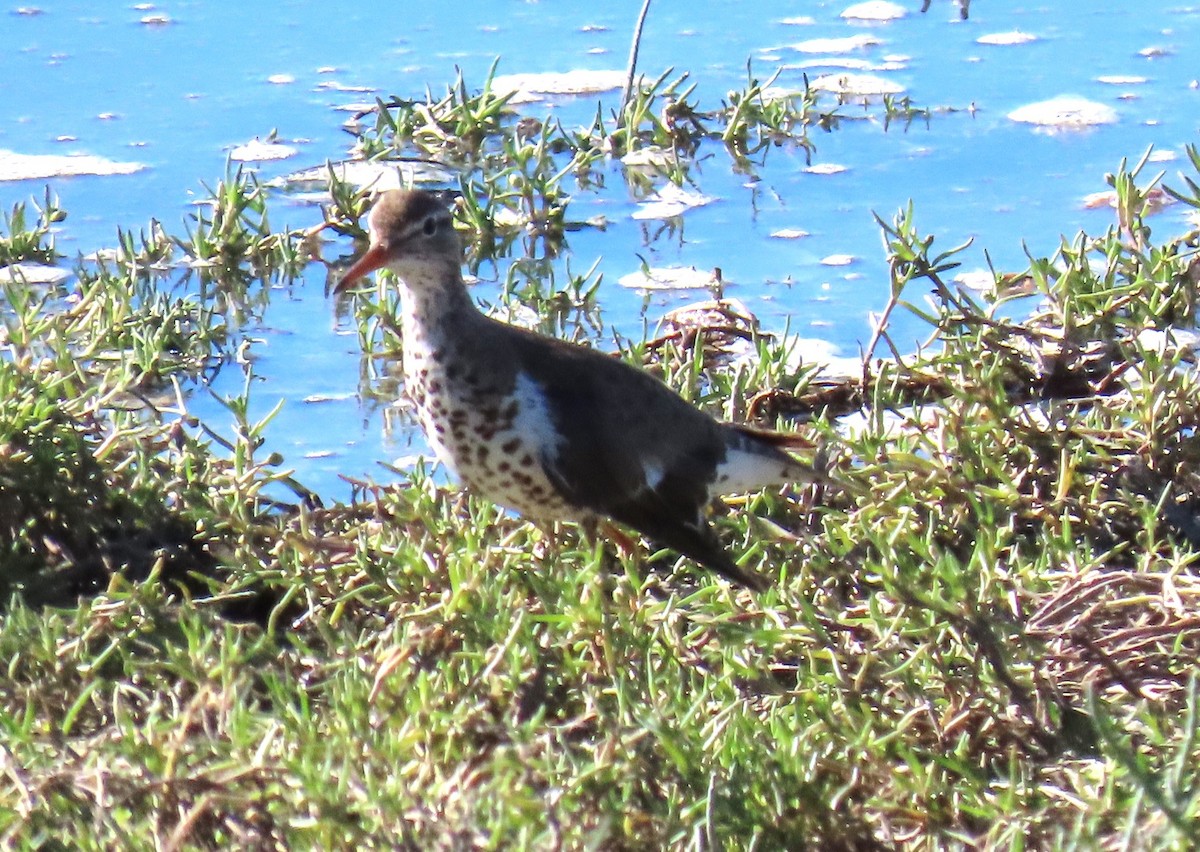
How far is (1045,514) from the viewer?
466cm

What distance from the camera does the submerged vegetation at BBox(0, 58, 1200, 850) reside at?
315cm

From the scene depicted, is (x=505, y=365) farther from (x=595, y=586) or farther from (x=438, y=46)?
(x=438, y=46)

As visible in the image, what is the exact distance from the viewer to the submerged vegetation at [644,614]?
315 centimetres

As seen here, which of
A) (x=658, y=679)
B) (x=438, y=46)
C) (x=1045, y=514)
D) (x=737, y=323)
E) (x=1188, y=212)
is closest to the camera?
(x=658, y=679)

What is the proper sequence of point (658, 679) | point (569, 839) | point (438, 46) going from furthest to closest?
point (438, 46) → point (658, 679) → point (569, 839)

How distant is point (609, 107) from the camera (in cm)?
795

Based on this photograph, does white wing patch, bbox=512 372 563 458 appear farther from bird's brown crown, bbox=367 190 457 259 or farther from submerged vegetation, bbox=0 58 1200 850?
bird's brown crown, bbox=367 190 457 259

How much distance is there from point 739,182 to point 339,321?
186cm

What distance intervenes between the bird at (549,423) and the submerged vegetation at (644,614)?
0.13m

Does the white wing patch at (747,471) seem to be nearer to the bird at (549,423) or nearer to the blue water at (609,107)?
the bird at (549,423)

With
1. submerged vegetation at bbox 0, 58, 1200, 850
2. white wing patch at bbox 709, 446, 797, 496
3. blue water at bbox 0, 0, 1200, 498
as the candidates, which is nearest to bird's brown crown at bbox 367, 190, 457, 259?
submerged vegetation at bbox 0, 58, 1200, 850

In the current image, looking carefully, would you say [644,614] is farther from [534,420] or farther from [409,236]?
[409,236]

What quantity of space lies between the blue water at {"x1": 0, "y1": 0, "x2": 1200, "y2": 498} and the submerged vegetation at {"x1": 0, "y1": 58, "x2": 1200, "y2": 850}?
0.27m

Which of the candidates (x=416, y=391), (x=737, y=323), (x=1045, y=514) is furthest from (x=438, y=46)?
(x=1045, y=514)
